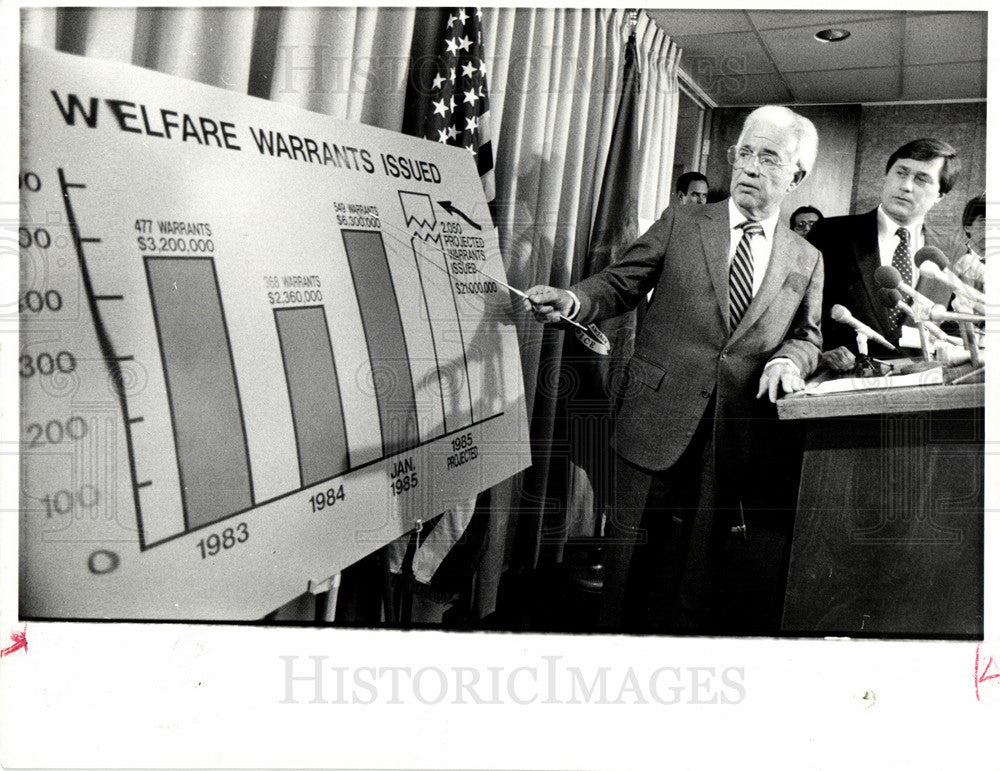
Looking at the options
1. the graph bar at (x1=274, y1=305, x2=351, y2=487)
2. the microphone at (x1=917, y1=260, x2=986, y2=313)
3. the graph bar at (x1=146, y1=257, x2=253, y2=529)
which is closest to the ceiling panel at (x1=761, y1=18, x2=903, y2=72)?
the microphone at (x1=917, y1=260, x2=986, y2=313)

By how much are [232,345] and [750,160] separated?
1.24 metres

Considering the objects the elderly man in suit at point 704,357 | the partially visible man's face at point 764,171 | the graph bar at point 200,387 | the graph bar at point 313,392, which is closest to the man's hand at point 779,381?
the elderly man in suit at point 704,357

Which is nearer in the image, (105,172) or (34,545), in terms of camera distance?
(105,172)

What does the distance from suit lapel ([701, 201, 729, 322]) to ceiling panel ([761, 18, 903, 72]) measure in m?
0.36

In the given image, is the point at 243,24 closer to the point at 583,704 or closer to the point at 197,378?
the point at 197,378

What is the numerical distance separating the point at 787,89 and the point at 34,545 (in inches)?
78.7

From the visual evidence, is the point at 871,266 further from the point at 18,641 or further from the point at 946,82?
the point at 18,641

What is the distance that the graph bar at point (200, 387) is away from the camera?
5.38 ft

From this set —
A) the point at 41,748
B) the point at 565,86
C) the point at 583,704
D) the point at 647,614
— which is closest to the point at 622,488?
the point at 647,614

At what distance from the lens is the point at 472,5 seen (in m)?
1.83

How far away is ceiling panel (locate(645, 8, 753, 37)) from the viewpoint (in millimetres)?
1832

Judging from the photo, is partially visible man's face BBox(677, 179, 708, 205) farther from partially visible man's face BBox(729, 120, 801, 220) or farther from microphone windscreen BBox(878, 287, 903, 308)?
microphone windscreen BBox(878, 287, 903, 308)

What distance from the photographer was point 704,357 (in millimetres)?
1859

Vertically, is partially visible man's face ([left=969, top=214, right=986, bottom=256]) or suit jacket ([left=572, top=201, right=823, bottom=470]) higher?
partially visible man's face ([left=969, top=214, right=986, bottom=256])
